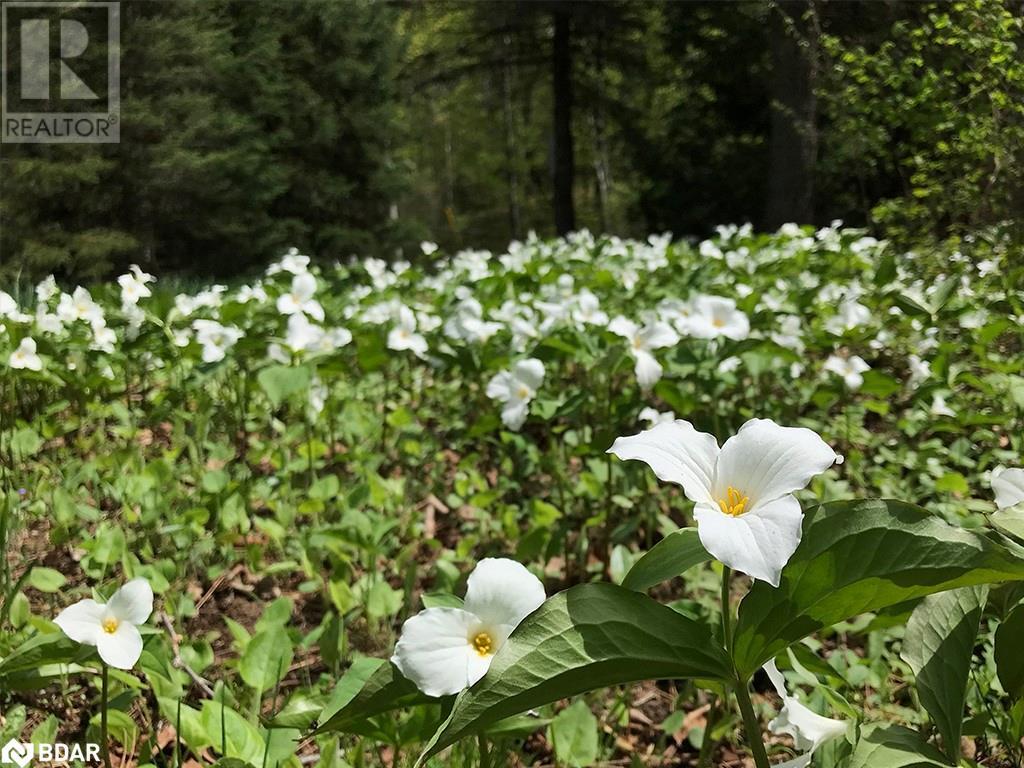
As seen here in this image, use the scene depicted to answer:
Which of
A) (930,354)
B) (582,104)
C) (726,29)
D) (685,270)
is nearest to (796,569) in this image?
(930,354)

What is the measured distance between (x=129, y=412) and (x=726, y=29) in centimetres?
1191

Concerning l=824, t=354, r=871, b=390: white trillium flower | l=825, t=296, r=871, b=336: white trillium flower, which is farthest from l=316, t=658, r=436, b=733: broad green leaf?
l=825, t=296, r=871, b=336: white trillium flower

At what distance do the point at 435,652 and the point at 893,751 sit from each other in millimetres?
457

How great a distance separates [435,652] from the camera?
81 centimetres

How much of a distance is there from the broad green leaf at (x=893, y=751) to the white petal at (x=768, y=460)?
24 centimetres

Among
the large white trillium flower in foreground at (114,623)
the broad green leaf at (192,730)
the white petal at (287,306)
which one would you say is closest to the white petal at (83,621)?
the large white trillium flower in foreground at (114,623)

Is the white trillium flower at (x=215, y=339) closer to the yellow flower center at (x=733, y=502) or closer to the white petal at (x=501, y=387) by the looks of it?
the white petal at (x=501, y=387)

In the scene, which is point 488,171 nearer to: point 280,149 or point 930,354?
point 280,149

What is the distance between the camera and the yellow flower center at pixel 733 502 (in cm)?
79

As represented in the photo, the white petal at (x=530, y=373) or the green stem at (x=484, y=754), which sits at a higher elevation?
the white petal at (x=530, y=373)

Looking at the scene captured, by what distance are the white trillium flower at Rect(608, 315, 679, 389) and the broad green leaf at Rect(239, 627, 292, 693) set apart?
101 centimetres

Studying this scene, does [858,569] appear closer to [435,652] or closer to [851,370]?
[435,652]

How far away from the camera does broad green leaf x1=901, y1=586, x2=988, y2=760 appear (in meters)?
0.73

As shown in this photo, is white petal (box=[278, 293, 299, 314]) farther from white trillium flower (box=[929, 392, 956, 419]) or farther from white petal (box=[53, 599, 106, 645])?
white trillium flower (box=[929, 392, 956, 419])
